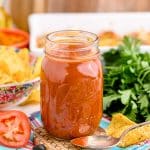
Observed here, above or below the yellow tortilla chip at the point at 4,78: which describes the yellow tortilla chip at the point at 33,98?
below

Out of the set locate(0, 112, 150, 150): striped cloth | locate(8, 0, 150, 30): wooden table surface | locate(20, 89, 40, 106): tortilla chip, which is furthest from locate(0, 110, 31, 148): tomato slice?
locate(8, 0, 150, 30): wooden table surface

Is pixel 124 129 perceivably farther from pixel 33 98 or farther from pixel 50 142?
pixel 33 98

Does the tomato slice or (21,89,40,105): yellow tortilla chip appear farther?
(21,89,40,105): yellow tortilla chip

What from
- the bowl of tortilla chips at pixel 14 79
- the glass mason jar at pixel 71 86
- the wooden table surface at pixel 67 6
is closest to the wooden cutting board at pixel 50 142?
the glass mason jar at pixel 71 86

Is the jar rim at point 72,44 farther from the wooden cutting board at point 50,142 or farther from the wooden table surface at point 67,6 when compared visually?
the wooden table surface at point 67,6

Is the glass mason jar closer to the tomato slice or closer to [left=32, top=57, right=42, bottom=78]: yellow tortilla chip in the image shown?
the tomato slice

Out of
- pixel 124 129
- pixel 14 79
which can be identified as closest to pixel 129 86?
pixel 124 129

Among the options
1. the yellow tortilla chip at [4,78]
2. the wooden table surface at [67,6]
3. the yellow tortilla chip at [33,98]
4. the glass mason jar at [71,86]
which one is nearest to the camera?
the glass mason jar at [71,86]
